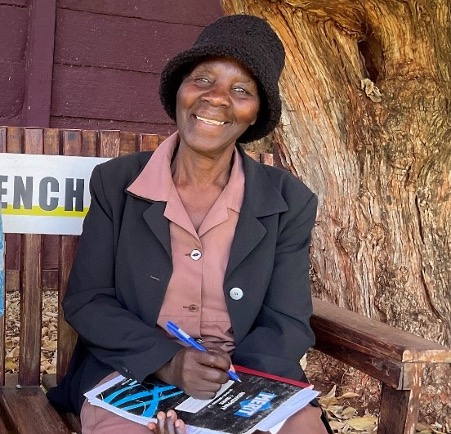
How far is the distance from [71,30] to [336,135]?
227 cm

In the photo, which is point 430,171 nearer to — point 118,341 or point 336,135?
point 336,135

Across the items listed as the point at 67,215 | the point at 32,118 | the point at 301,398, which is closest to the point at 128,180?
the point at 67,215

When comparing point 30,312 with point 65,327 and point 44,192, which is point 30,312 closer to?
point 65,327

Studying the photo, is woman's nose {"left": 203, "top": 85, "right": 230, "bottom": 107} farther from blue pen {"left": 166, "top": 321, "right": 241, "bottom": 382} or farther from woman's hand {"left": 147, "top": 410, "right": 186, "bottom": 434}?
woman's hand {"left": 147, "top": 410, "right": 186, "bottom": 434}

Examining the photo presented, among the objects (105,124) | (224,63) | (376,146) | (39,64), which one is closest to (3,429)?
(224,63)

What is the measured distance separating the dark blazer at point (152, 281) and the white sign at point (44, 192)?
0.32 metres

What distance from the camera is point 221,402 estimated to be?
7.09 ft

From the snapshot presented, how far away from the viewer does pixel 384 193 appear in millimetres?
3621

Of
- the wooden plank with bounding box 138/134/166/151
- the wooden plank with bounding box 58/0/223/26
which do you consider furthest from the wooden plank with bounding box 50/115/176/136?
the wooden plank with bounding box 138/134/166/151

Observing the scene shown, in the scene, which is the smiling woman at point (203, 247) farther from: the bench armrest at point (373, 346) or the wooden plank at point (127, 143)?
the wooden plank at point (127, 143)

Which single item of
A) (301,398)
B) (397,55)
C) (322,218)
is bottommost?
(301,398)

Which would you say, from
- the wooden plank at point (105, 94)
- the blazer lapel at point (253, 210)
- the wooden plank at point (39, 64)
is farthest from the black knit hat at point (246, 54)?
the wooden plank at point (105, 94)

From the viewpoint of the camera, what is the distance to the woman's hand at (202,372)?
216 cm

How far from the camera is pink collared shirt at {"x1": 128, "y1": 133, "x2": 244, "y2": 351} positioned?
8.09 ft
